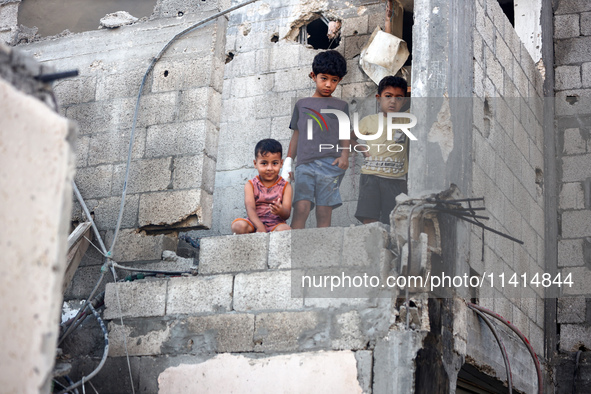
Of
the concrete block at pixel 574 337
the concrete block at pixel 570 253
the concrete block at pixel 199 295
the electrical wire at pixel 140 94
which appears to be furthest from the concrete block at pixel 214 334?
A: the concrete block at pixel 570 253

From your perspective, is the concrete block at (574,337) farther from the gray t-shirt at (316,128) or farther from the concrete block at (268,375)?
the concrete block at (268,375)

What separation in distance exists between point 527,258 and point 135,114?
3636 millimetres

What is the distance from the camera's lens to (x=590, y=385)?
742 cm

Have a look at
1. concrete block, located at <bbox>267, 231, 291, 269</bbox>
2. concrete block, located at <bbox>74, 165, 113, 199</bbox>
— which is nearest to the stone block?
concrete block, located at <bbox>74, 165, 113, 199</bbox>

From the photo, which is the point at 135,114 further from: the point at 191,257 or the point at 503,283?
the point at 503,283

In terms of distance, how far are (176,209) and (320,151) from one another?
1.19 meters

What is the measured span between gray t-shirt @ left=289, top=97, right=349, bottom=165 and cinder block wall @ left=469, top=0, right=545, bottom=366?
105 cm

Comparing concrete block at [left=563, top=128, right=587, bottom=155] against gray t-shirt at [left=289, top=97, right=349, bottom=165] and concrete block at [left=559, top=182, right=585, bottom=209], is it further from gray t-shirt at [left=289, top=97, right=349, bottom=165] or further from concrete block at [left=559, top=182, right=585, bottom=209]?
gray t-shirt at [left=289, top=97, right=349, bottom=165]

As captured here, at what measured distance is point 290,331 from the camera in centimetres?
536

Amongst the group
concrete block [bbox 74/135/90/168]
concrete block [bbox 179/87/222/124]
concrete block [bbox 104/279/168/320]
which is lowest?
concrete block [bbox 104/279/168/320]

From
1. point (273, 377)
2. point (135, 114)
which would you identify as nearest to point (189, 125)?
point (135, 114)

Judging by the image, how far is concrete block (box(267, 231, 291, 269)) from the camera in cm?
549

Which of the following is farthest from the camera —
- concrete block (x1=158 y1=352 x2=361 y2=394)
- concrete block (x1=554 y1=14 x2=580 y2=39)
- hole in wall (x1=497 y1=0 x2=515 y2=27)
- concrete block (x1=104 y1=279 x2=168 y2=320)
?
hole in wall (x1=497 y1=0 x2=515 y2=27)

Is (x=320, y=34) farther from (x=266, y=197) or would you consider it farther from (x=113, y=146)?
(x=266, y=197)
